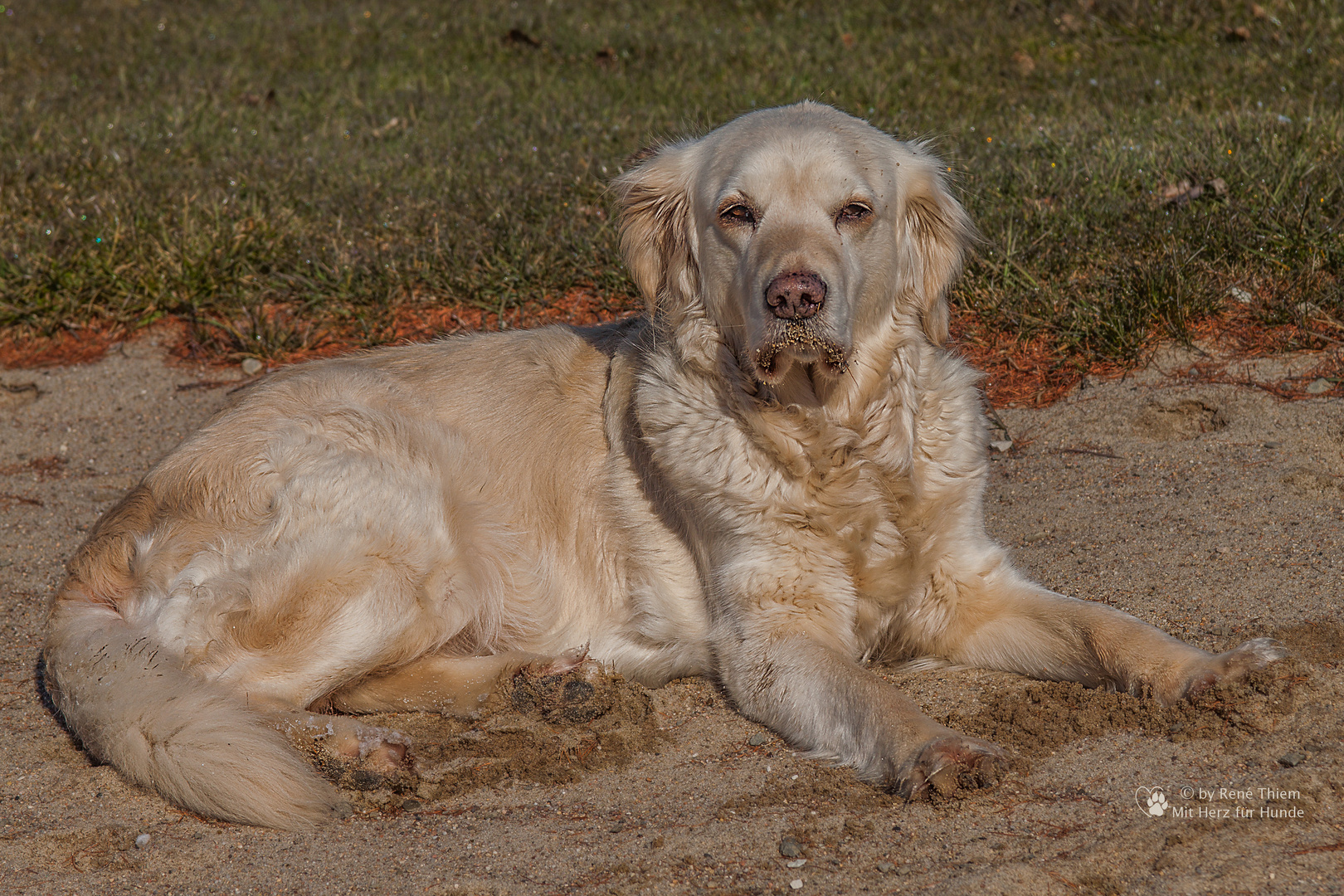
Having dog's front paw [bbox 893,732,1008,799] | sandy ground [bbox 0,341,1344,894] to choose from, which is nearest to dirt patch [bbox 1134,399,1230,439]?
sandy ground [bbox 0,341,1344,894]

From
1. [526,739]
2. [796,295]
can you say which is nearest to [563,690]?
[526,739]

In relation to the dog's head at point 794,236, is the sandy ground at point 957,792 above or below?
below

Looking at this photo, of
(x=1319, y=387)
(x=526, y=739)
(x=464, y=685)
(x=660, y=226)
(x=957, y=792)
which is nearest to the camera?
(x=957, y=792)

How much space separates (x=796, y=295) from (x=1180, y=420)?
2217mm

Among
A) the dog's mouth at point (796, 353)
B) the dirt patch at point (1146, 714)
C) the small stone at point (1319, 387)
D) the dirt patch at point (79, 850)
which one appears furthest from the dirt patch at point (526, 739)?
the small stone at point (1319, 387)

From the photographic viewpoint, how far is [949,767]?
2613 millimetres

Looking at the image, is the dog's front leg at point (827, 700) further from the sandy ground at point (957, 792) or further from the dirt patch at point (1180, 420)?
the dirt patch at point (1180, 420)

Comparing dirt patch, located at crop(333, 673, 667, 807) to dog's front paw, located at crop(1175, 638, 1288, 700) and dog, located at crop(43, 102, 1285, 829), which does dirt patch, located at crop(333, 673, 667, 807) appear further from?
dog's front paw, located at crop(1175, 638, 1288, 700)

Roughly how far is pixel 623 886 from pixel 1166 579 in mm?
2043

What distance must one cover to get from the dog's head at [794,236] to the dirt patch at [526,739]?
1.03 metres

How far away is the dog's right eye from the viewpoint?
10.8 ft

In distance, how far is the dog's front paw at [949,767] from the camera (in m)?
2.60

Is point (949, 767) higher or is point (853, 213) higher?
point (853, 213)

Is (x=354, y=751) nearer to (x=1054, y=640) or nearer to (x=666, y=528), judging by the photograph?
(x=666, y=528)
